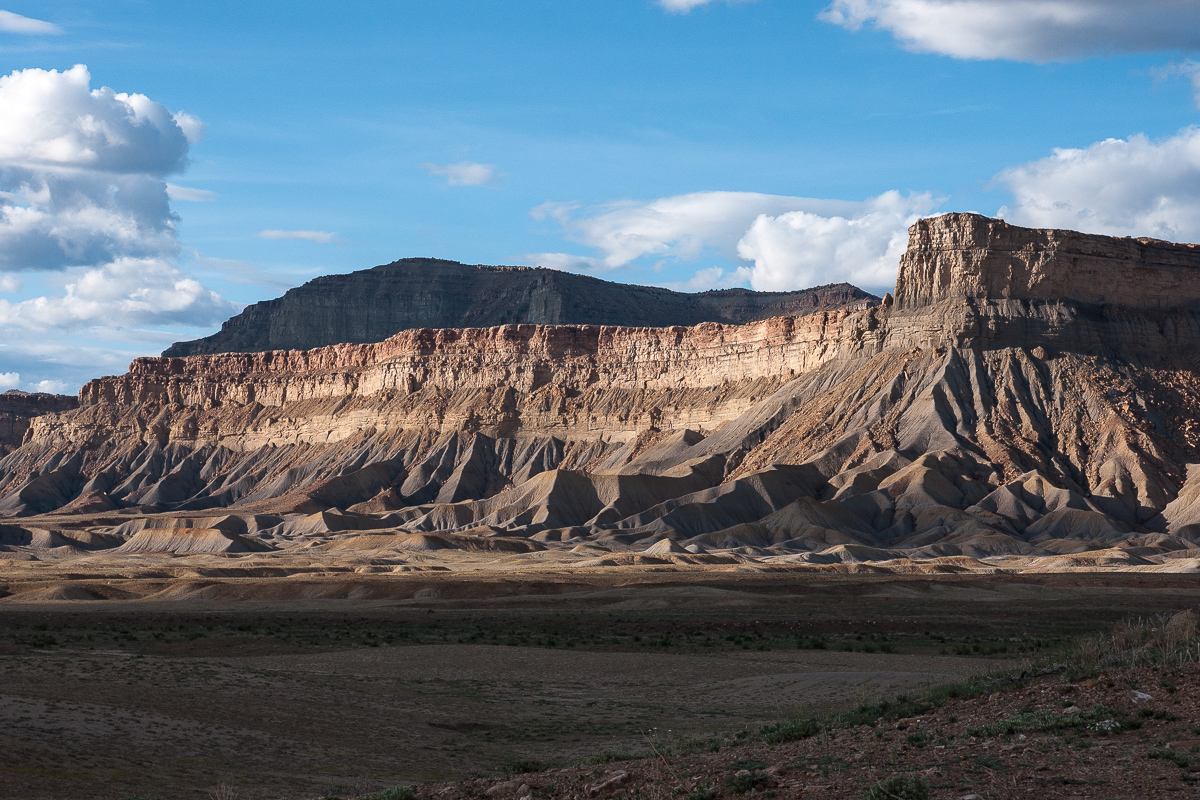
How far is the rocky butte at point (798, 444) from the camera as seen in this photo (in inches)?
3986

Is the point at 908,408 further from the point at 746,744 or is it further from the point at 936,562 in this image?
the point at 746,744

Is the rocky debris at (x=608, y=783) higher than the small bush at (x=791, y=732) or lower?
higher

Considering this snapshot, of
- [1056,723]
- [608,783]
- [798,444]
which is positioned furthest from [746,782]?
[798,444]

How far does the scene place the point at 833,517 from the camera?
104812 mm

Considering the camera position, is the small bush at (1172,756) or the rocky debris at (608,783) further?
the rocky debris at (608,783)

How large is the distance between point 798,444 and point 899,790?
111 metres

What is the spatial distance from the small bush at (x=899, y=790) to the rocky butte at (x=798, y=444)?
71304 mm

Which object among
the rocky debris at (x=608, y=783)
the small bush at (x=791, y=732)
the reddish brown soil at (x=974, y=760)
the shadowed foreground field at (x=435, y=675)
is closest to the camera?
the reddish brown soil at (x=974, y=760)

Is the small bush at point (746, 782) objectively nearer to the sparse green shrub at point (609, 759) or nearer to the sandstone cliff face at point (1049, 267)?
the sparse green shrub at point (609, 759)

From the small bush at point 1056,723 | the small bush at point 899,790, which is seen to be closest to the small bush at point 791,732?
the small bush at point 1056,723

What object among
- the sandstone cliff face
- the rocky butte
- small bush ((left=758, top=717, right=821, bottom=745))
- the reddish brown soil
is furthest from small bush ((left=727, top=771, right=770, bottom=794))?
the sandstone cliff face

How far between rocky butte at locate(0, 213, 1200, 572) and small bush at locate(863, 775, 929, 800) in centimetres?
7130

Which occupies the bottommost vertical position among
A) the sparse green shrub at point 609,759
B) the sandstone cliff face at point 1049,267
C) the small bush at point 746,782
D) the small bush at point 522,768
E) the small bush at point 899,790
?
the small bush at point 522,768

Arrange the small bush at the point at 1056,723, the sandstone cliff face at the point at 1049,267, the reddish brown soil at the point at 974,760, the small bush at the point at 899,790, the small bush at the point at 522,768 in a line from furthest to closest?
the sandstone cliff face at the point at 1049,267 < the small bush at the point at 522,768 < the small bush at the point at 1056,723 < the reddish brown soil at the point at 974,760 < the small bush at the point at 899,790
